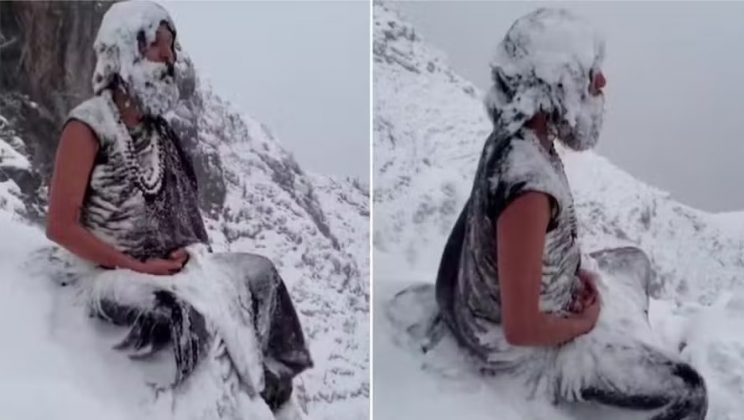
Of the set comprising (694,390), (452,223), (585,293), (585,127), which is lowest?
(694,390)

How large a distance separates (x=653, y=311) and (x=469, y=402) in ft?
1.05

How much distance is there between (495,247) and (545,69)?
0.29 meters

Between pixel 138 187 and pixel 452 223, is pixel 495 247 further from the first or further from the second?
pixel 138 187

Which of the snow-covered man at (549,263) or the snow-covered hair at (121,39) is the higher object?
the snow-covered hair at (121,39)

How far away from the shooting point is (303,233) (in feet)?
7.57

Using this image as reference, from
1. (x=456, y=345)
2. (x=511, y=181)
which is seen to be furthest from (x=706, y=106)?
(x=456, y=345)

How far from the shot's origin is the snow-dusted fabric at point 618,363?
2.13 m

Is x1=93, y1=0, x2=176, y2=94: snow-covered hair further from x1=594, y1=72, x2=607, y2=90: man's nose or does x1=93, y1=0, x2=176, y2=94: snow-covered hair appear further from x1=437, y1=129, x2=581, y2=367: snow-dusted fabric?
x1=594, y1=72, x2=607, y2=90: man's nose

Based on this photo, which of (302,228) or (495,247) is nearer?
(495,247)

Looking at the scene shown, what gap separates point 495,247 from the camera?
2.19 meters

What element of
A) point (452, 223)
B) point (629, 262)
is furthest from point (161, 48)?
point (629, 262)

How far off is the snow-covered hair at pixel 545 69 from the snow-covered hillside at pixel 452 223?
35mm

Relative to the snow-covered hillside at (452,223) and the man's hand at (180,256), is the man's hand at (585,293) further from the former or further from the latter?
the man's hand at (180,256)

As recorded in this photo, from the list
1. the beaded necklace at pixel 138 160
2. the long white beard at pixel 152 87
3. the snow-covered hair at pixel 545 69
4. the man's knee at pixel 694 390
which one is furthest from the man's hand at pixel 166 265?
the man's knee at pixel 694 390
